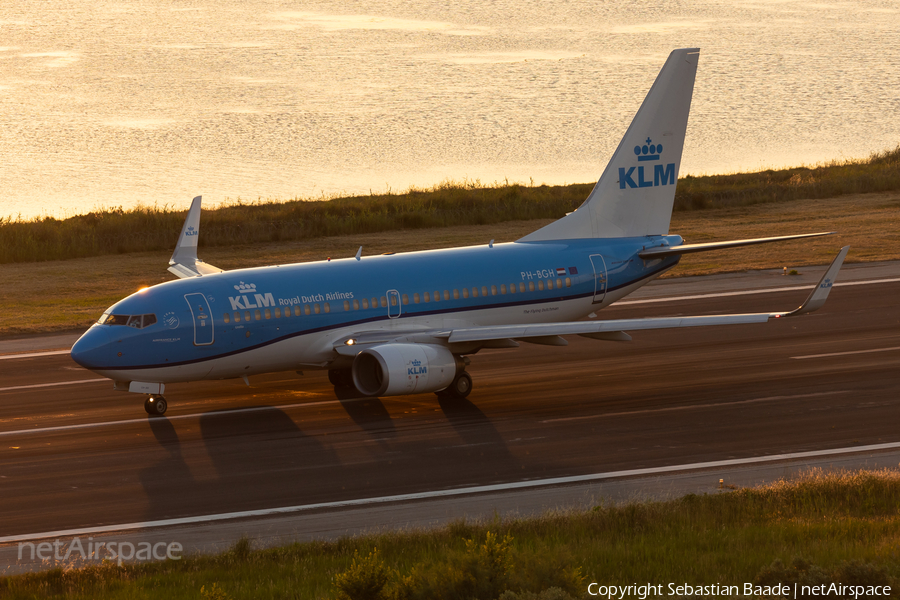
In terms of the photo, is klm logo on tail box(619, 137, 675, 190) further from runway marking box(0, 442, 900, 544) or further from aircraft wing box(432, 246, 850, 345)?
runway marking box(0, 442, 900, 544)

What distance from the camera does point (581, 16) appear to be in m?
186

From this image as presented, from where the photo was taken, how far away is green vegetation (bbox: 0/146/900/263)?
61.7 m

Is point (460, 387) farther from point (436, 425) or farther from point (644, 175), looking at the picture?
point (644, 175)

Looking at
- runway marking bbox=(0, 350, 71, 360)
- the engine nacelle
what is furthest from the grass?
the engine nacelle

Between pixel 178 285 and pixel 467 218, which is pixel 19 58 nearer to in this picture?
pixel 467 218

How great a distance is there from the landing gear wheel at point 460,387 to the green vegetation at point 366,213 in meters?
33.2

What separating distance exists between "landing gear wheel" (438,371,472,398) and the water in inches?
2303

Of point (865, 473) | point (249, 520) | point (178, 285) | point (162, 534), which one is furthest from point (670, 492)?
point (178, 285)

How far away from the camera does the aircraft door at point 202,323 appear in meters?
30.1

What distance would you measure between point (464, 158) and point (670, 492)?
81.9 metres

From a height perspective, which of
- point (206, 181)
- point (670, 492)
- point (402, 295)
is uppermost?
point (206, 181)

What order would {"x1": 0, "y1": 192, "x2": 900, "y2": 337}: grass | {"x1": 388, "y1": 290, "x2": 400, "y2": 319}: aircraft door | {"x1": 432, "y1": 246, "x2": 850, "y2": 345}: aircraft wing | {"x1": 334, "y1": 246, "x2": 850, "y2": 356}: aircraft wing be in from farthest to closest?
{"x1": 0, "y1": 192, "x2": 900, "y2": 337}: grass → {"x1": 388, "y1": 290, "x2": 400, "y2": 319}: aircraft door → {"x1": 432, "y1": 246, "x2": 850, "y2": 345}: aircraft wing → {"x1": 334, "y1": 246, "x2": 850, "y2": 356}: aircraft wing
